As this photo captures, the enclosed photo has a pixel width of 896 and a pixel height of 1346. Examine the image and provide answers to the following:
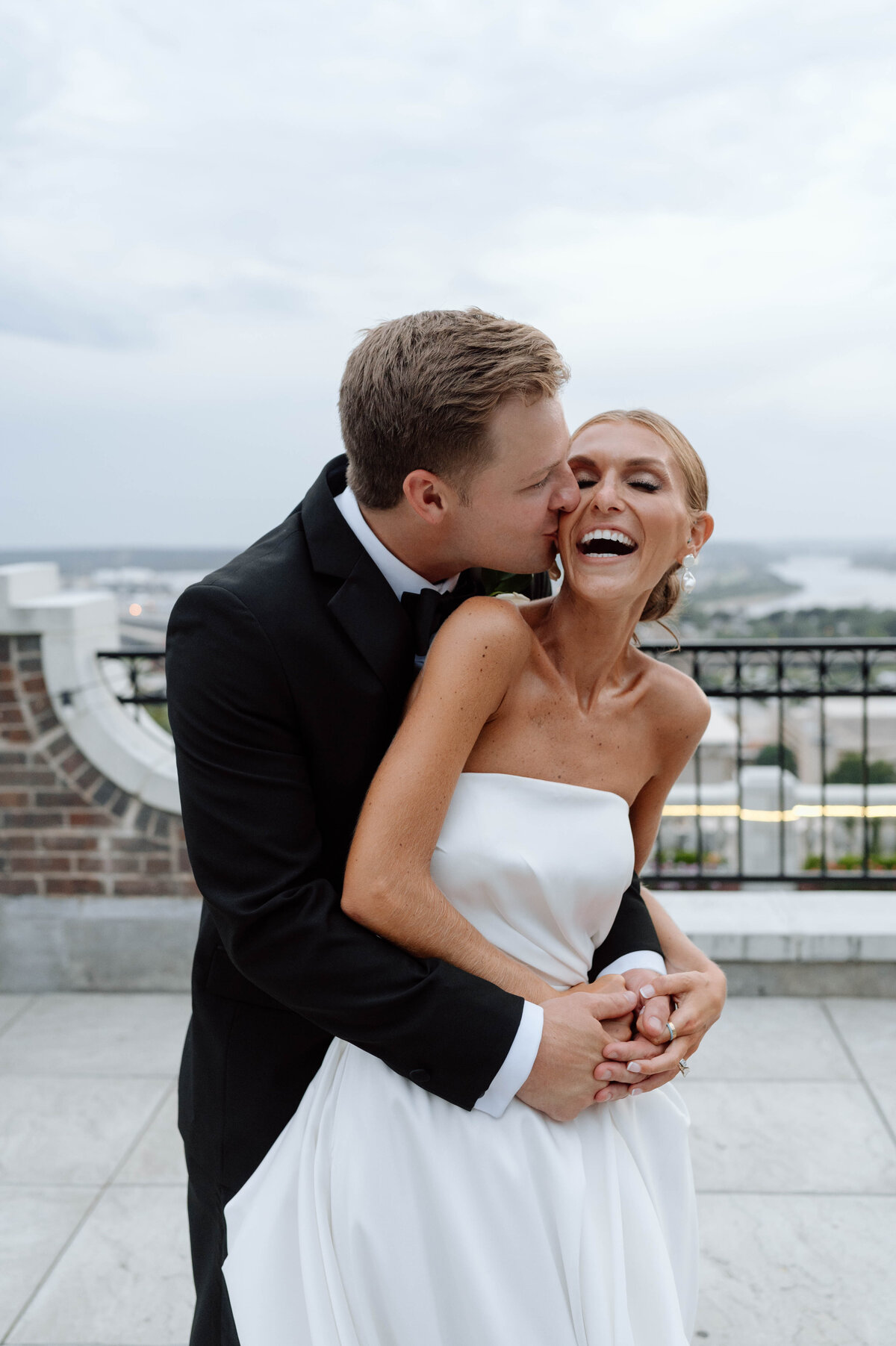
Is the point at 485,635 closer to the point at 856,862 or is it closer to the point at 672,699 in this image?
the point at 672,699

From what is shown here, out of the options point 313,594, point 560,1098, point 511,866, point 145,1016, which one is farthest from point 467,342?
point 145,1016

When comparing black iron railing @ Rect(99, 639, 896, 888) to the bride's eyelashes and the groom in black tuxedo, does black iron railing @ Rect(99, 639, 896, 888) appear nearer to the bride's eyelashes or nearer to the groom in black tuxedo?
the bride's eyelashes

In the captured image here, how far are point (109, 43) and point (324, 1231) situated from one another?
12.1m

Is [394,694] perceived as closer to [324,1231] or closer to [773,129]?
[324,1231]

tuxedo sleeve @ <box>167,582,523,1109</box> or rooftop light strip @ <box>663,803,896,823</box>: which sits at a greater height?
tuxedo sleeve @ <box>167,582,523,1109</box>

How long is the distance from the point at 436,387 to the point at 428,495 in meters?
0.16

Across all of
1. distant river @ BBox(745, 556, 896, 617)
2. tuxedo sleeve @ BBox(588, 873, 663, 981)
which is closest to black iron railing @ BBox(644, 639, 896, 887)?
tuxedo sleeve @ BBox(588, 873, 663, 981)

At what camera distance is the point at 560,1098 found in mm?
1378

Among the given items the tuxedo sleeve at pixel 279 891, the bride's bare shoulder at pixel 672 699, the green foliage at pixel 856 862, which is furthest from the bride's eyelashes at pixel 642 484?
the green foliage at pixel 856 862

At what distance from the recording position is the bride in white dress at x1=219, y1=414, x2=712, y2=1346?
1.35 meters

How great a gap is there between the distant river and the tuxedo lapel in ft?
88.4

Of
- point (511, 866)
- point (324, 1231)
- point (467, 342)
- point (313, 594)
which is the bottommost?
point (324, 1231)

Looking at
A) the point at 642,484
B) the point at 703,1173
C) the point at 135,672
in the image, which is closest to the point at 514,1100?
the point at 642,484

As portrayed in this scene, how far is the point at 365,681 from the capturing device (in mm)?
1399
